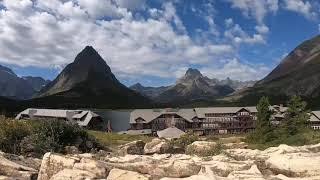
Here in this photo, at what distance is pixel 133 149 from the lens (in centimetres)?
5484

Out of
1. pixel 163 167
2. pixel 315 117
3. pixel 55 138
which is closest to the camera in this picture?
pixel 163 167

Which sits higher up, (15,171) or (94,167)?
(94,167)

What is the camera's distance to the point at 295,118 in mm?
107562

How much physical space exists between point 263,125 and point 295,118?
7.57 m

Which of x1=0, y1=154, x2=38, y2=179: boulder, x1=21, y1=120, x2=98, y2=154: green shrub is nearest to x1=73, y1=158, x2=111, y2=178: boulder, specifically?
x1=0, y1=154, x2=38, y2=179: boulder

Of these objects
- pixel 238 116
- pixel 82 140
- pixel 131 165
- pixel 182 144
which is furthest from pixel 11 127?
pixel 238 116

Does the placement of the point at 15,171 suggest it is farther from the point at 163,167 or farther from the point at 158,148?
the point at 158,148

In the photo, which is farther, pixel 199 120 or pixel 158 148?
pixel 199 120

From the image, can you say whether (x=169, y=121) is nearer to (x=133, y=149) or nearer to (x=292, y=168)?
(x=133, y=149)

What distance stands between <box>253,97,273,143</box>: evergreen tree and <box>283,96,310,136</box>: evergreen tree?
4015mm

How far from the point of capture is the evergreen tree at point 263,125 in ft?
346

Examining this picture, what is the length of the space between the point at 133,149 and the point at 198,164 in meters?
31.4

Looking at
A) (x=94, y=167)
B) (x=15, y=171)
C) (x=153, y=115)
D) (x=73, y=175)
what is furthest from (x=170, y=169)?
(x=153, y=115)

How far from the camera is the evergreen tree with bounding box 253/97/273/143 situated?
105312mm
